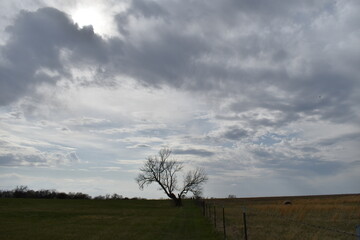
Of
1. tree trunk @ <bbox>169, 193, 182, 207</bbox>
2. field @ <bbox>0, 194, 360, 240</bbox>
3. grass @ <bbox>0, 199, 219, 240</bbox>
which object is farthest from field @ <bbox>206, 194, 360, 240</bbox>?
tree trunk @ <bbox>169, 193, 182, 207</bbox>

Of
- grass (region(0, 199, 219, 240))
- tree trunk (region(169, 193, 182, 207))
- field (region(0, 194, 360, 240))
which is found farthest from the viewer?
tree trunk (region(169, 193, 182, 207))

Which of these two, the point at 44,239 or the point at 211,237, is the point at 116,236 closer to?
the point at 44,239

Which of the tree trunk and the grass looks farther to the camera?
the tree trunk

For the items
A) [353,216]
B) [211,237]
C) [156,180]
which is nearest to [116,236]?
[211,237]

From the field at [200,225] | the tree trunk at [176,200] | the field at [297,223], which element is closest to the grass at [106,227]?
the field at [200,225]

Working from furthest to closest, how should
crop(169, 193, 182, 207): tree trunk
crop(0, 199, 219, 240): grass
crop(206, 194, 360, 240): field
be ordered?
crop(169, 193, 182, 207): tree trunk
crop(0, 199, 219, 240): grass
crop(206, 194, 360, 240): field

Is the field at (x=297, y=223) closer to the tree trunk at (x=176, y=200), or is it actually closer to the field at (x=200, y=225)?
the field at (x=200, y=225)

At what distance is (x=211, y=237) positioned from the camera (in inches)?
713

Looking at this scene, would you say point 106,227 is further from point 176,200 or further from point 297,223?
point 176,200

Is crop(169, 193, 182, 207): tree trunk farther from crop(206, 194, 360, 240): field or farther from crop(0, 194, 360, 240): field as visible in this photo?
crop(206, 194, 360, 240): field

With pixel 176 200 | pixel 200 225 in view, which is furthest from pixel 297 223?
pixel 176 200

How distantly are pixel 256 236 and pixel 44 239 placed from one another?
11148 mm

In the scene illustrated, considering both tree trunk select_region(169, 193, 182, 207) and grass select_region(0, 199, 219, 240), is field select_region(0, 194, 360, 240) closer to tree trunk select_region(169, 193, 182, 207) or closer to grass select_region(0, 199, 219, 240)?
grass select_region(0, 199, 219, 240)

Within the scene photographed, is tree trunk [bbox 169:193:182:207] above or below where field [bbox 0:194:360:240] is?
above
